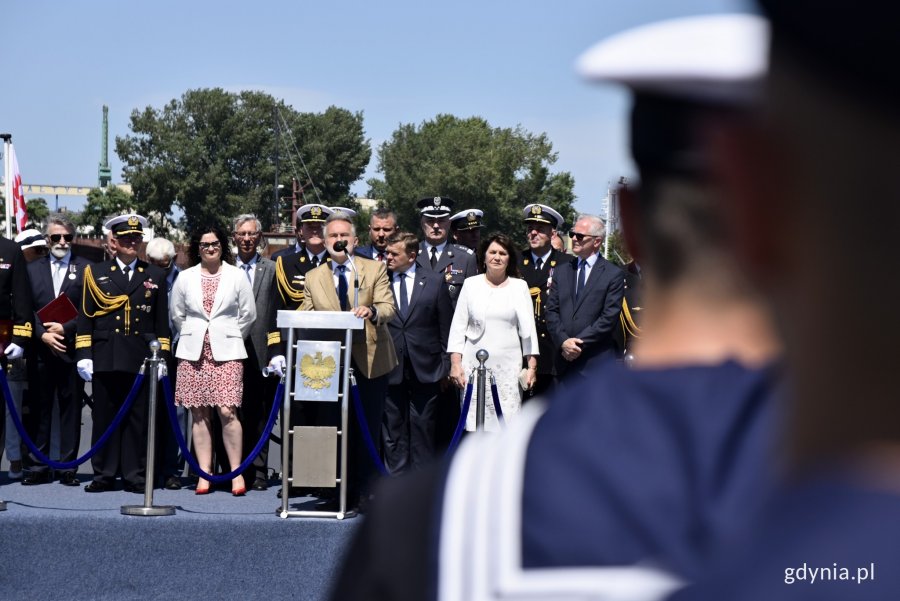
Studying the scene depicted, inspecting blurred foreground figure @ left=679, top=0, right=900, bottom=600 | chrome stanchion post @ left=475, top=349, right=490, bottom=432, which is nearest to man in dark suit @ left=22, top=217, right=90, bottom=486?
chrome stanchion post @ left=475, top=349, right=490, bottom=432

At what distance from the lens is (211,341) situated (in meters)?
8.97

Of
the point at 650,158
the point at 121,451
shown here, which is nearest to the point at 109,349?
the point at 121,451

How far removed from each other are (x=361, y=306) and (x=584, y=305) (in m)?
2.23

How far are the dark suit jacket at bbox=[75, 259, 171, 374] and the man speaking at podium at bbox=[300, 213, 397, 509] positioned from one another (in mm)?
1370

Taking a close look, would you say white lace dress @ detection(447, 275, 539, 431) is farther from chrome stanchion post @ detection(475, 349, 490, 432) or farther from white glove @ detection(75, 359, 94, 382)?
white glove @ detection(75, 359, 94, 382)

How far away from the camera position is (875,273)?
70 centimetres

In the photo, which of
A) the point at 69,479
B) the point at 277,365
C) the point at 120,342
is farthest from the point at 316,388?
the point at 69,479

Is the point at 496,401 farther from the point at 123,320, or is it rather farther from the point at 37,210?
the point at 37,210

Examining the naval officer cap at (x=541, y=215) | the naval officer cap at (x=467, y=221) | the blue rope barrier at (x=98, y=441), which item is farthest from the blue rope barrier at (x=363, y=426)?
the naval officer cap at (x=467, y=221)

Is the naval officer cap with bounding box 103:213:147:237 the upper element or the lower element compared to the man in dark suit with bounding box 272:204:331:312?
upper

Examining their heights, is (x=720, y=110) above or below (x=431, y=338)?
above

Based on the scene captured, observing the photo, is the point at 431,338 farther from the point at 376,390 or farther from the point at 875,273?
the point at 875,273

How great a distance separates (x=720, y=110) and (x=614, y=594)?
1.08ft

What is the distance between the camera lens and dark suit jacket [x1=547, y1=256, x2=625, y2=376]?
9.82 metres
